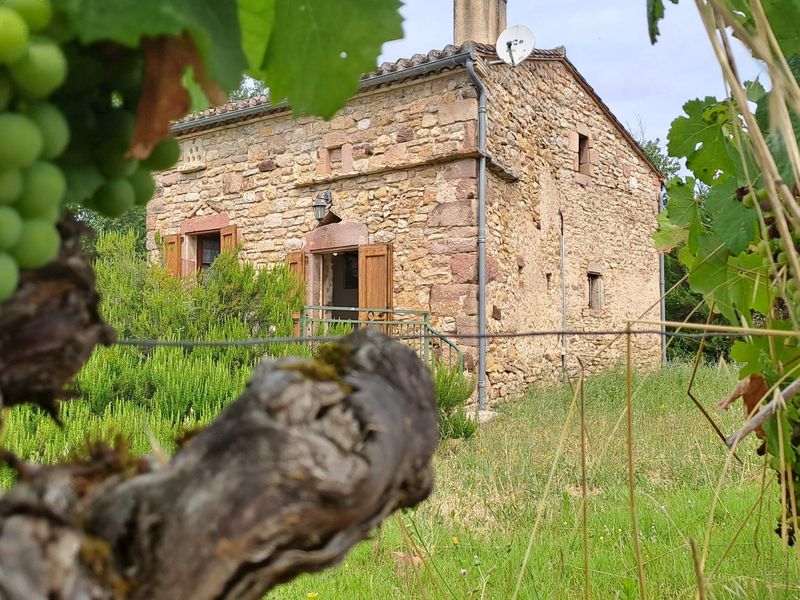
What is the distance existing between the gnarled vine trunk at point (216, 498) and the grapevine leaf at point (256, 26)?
0.32 m

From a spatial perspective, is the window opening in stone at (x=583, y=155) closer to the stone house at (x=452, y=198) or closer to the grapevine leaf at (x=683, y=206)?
the stone house at (x=452, y=198)

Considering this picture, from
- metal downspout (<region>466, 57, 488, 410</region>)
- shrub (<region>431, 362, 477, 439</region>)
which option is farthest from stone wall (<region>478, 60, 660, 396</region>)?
shrub (<region>431, 362, 477, 439</region>)

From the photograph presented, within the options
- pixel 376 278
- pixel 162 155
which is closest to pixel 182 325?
pixel 376 278

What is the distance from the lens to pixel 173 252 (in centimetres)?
1162

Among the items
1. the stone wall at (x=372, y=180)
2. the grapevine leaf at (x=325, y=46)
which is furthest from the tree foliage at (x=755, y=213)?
the stone wall at (x=372, y=180)

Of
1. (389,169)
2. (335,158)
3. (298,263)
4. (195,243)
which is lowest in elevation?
(298,263)

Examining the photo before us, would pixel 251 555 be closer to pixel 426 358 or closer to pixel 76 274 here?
pixel 76 274

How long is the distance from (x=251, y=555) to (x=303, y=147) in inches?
402

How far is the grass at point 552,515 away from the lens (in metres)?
2.99

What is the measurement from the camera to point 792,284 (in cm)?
175

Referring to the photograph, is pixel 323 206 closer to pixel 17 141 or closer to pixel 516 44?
pixel 516 44

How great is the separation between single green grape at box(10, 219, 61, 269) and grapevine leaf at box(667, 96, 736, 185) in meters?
2.12

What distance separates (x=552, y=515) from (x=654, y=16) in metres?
3.55

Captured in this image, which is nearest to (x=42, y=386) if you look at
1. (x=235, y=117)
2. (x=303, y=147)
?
(x=303, y=147)
